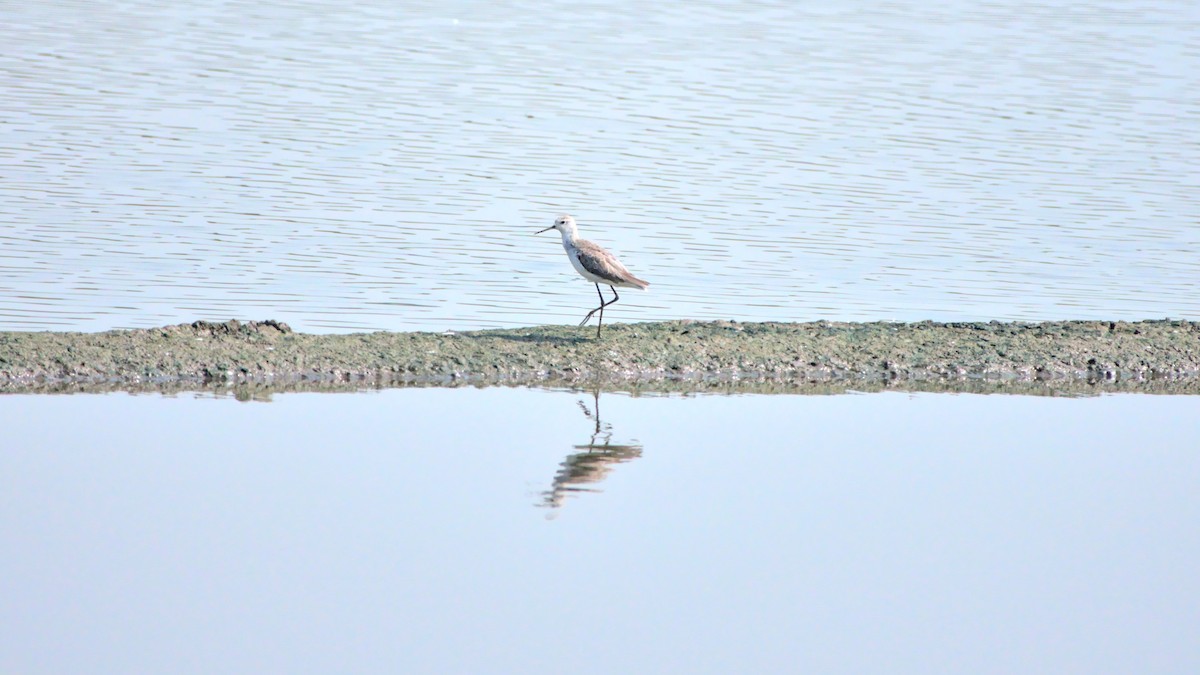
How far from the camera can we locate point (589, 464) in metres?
8.43

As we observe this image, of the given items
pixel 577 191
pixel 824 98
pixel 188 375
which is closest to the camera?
pixel 188 375

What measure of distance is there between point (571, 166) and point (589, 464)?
10311mm

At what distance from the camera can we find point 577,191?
17219mm

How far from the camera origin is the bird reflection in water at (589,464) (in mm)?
7953

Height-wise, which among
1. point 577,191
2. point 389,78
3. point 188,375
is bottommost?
point 188,375

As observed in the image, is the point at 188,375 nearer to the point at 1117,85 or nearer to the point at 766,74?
the point at 766,74

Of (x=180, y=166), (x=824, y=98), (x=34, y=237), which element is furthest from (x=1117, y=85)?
(x=34, y=237)

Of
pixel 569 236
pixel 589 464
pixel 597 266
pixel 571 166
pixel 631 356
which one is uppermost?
pixel 571 166

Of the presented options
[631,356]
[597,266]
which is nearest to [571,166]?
[597,266]

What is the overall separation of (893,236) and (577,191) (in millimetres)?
3244

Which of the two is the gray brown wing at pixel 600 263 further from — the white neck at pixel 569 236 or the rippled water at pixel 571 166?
the rippled water at pixel 571 166

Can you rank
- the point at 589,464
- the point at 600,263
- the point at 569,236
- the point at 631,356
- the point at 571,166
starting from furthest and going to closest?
1. the point at 571,166
2. the point at 569,236
3. the point at 600,263
4. the point at 631,356
5. the point at 589,464

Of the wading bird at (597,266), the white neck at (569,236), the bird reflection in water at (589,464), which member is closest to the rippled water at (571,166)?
the white neck at (569,236)

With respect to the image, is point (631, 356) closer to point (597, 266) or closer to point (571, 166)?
point (597, 266)
